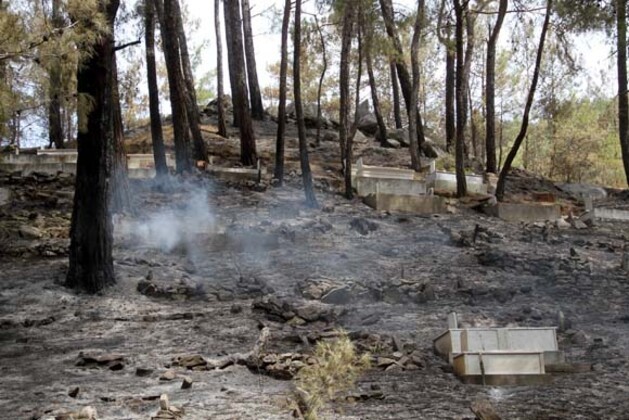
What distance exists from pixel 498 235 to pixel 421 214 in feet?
6.26

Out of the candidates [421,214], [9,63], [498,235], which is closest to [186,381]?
[9,63]

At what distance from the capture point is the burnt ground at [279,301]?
514cm

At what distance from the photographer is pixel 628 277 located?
9.88 m

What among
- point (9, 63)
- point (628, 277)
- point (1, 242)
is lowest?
point (628, 277)

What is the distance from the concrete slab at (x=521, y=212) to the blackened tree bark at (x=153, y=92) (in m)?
6.79

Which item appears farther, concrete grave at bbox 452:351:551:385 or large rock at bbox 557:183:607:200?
large rock at bbox 557:183:607:200

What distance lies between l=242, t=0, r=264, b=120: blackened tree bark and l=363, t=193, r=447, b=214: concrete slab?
885 cm

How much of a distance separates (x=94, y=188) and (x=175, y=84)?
5736mm

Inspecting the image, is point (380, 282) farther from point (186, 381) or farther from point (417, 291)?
point (186, 381)

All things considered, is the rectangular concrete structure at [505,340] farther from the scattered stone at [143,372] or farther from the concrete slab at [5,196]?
the concrete slab at [5,196]

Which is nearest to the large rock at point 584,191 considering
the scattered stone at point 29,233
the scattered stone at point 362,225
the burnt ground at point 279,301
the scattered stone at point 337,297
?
the burnt ground at point 279,301

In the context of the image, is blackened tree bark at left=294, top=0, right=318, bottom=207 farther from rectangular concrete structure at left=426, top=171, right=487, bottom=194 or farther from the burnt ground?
rectangular concrete structure at left=426, top=171, right=487, bottom=194

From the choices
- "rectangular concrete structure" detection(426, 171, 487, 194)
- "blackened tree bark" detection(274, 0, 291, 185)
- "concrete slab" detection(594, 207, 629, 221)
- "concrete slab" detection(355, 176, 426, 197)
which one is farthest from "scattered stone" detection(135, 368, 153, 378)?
"concrete slab" detection(594, 207, 629, 221)

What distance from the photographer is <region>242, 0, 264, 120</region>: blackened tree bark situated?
2053 centimetres
